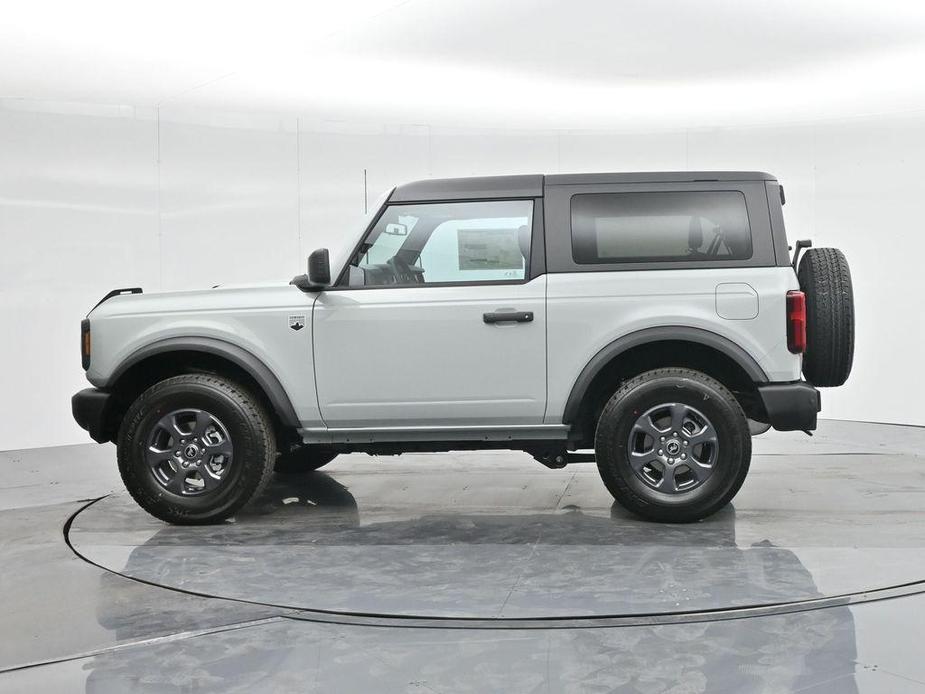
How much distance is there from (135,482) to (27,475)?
9.30 ft

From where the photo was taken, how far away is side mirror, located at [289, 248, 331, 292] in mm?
5203

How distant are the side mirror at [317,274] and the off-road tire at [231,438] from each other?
0.69 metres

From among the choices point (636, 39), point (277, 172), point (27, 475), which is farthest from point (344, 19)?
point (27, 475)

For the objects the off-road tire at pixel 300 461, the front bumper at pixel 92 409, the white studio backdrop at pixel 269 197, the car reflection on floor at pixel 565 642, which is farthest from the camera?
the white studio backdrop at pixel 269 197

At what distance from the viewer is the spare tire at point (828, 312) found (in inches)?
203

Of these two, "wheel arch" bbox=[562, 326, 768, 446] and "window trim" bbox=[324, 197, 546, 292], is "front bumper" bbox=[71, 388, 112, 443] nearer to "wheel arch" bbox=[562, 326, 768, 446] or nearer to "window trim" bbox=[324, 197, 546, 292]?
"window trim" bbox=[324, 197, 546, 292]

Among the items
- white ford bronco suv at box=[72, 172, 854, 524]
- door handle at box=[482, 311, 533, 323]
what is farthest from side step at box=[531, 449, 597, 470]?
door handle at box=[482, 311, 533, 323]

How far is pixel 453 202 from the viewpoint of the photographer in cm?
540

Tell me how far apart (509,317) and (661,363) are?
911mm

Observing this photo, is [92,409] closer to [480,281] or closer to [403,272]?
[403,272]

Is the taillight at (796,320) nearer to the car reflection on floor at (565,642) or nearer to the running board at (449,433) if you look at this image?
the car reflection on floor at (565,642)

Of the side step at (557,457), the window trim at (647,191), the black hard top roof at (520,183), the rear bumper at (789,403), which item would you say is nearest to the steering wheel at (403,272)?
the black hard top roof at (520,183)

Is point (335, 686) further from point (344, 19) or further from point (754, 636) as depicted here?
point (344, 19)

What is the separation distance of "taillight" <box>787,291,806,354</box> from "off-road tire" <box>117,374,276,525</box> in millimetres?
2809
